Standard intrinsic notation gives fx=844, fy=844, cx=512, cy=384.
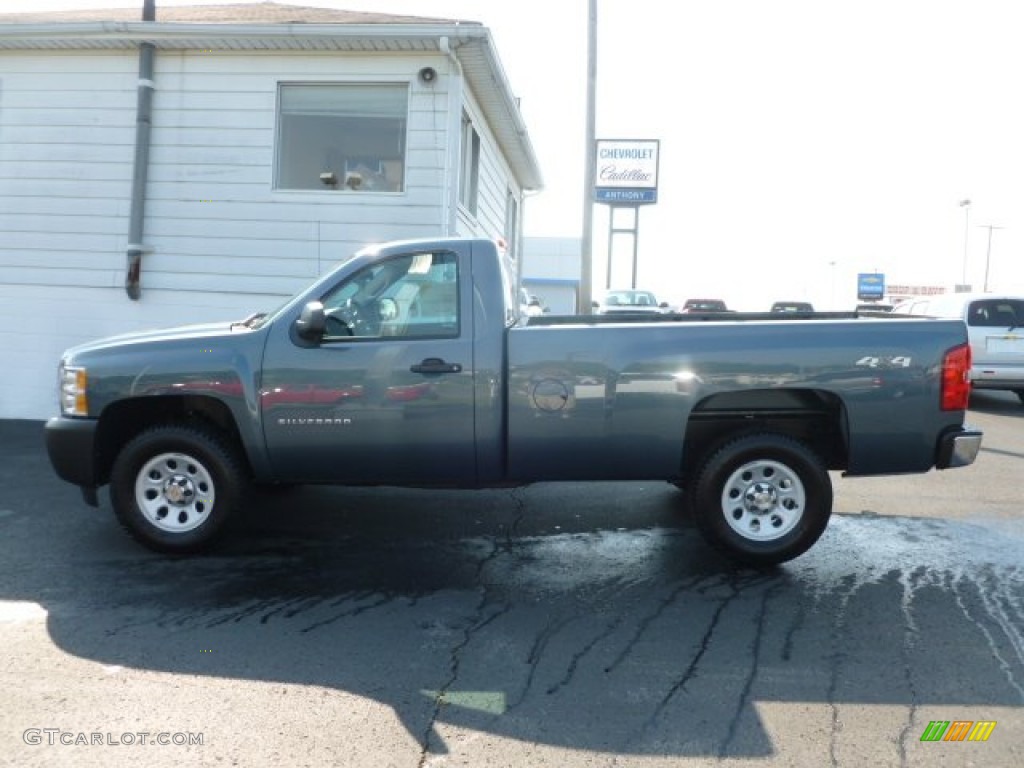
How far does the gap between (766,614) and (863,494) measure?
3.50 m

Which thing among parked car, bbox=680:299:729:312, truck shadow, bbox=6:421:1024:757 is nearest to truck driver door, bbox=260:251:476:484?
truck shadow, bbox=6:421:1024:757

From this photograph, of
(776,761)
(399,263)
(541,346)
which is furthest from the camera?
(399,263)

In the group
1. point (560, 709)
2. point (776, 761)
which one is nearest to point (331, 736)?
point (560, 709)

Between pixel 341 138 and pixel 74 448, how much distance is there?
19.2 feet

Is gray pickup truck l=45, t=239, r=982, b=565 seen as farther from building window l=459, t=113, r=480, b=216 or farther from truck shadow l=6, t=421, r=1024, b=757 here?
building window l=459, t=113, r=480, b=216

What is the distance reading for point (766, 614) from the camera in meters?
4.45

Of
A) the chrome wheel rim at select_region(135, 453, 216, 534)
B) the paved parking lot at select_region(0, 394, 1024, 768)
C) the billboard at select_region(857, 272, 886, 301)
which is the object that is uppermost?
the billboard at select_region(857, 272, 886, 301)

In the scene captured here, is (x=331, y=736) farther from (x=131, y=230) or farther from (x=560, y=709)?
(x=131, y=230)

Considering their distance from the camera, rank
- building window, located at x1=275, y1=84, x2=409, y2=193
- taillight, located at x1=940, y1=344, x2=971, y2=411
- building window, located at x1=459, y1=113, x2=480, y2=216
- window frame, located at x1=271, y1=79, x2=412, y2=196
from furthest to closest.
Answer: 1. building window, located at x1=459, y1=113, x2=480, y2=216
2. building window, located at x1=275, y1=84, x2=409, y2=193
3. window frame, located at x1=271, y1=79, x2=412, y2=196
4. taillight, located at x1=940, y1=344, x2=971, y2=411

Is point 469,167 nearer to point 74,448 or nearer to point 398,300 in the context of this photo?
point 398,300

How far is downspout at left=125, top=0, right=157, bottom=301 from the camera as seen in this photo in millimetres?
9977

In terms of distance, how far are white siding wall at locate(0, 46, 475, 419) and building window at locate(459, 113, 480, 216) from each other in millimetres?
1177

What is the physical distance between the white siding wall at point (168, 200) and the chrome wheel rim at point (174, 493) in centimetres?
502

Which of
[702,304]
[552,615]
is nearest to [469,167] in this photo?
[552,615]
